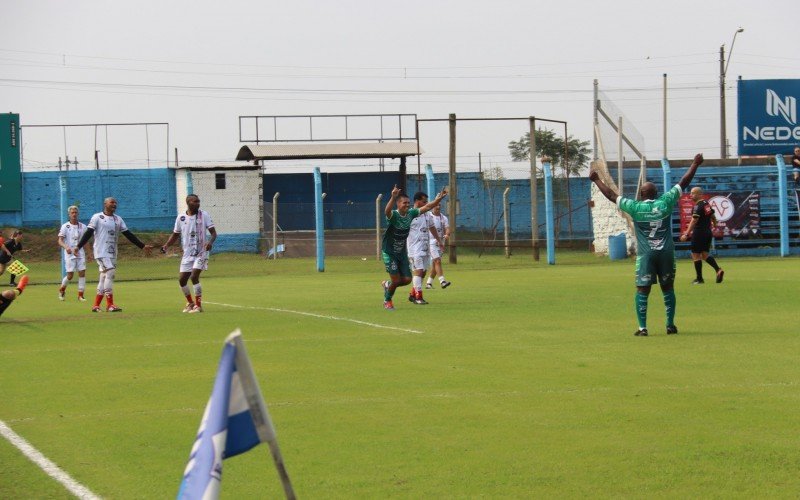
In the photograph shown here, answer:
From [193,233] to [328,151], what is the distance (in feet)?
124

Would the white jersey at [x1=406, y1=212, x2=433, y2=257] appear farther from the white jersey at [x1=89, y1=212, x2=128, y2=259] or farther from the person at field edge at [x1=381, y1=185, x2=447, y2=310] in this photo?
the white jersey at [x1=89, y1=212, x2=128, y2=259]

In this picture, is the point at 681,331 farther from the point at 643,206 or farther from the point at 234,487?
the point at 234,487

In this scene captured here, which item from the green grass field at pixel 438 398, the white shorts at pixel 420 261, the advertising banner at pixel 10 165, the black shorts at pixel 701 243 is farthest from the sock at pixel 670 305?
the advertising banner at pixel 10 165

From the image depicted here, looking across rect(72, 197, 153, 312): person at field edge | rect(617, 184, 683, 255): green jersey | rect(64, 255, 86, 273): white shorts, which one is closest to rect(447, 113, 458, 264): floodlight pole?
rect(64, 255, 86, 273): white shorts

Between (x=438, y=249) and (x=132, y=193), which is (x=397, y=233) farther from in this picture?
(x=132, y=193)

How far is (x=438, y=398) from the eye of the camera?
10078mm

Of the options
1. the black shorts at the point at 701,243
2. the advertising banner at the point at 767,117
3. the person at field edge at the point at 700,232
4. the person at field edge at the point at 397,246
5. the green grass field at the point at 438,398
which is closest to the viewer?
the green grass field at the point at 438,398

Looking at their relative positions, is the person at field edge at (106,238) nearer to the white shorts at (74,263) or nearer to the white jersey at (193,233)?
the white jersey at (193,233)

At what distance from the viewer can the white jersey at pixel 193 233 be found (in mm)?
20781

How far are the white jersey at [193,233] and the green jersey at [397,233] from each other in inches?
126

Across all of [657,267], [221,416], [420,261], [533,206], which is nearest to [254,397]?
[221,416]

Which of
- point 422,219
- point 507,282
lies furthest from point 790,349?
point 507,282

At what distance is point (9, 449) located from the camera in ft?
27.0

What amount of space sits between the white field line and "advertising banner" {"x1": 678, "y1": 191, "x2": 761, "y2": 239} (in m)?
32.7
